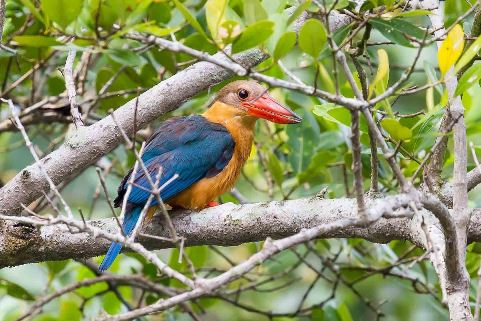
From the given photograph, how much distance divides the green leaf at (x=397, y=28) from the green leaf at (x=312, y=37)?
2.51 feet

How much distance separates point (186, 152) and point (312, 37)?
6.41 ft

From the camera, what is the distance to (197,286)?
6.12 ft

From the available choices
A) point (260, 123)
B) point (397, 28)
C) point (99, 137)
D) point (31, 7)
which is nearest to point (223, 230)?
point (99, 137)

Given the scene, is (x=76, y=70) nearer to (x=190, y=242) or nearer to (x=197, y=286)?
(x=190, y=242)

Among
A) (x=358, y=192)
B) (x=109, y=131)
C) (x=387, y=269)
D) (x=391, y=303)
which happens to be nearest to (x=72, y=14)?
(x=358, y=192)

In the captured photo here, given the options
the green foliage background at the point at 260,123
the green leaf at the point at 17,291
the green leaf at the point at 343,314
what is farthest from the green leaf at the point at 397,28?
the green leaf at the point at 17,291

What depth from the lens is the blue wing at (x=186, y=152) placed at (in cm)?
385

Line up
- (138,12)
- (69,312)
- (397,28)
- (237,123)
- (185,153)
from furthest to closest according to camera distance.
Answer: (237,123), (185,153), (69,312), (397,28), (138,12)

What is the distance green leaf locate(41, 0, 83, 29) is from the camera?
6.73 feet

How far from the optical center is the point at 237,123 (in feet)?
13.9

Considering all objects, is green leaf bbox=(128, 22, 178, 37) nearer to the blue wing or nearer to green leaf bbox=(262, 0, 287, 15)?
green leaf bbox=(262, 0, 287, 15)

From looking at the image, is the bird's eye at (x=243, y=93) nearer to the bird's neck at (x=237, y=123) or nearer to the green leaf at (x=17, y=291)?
the bird's neck at (x=237, y=123)

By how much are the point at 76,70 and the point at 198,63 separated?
1221 millimetres

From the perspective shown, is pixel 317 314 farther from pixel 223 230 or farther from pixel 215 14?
pixel 215 14
